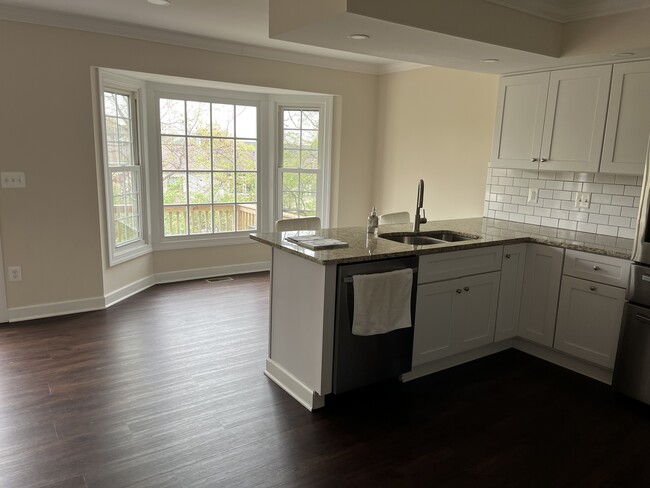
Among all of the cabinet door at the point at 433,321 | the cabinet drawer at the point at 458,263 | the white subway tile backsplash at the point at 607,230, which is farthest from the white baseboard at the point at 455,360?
the white subway tile backsplash at the point at 607,230

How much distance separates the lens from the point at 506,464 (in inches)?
89.5

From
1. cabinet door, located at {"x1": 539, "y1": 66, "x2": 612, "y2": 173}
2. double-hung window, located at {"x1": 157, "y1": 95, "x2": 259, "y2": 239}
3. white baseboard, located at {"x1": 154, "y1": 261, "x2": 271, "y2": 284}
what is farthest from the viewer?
white baseboard, located at {"x1": 154, "y1": 261, "x2": 271, "y2": 284}

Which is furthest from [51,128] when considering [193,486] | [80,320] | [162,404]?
[193,486]

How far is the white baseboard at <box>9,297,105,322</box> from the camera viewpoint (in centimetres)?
394

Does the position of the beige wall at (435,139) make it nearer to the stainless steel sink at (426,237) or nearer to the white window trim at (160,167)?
the stainless steel sink at (426,237)

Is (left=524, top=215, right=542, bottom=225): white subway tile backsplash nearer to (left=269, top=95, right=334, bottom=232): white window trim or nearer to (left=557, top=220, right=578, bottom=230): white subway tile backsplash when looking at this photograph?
(left=557, top=220, right=578, bottom=230): white subway tile backsplash

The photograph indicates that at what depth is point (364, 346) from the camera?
108 inches

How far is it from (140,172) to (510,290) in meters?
3.69

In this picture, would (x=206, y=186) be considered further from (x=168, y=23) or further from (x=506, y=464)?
(x=506, y=464)

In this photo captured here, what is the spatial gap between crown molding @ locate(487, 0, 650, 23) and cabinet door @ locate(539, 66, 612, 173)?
366 mm

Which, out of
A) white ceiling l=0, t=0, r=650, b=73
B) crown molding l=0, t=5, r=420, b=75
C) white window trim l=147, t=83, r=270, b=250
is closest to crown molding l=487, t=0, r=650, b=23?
white ceiling l=0, t=0, r=650, b=73

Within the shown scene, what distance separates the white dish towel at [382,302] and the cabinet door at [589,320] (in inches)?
50.0

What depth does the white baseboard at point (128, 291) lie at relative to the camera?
4.38 metres

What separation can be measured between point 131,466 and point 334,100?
174 inches
